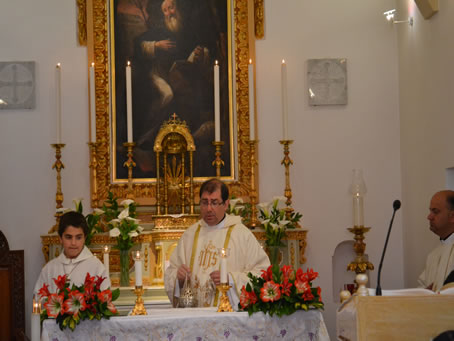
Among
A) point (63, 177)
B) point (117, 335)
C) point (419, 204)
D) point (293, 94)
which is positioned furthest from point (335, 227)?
point (117, 335)

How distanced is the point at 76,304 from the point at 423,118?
4.16 meters

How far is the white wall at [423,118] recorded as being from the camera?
21.7 ft

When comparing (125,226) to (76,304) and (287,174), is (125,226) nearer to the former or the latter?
(287,174)

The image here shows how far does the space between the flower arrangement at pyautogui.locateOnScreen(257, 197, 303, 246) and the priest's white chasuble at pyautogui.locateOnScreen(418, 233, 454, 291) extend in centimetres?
163

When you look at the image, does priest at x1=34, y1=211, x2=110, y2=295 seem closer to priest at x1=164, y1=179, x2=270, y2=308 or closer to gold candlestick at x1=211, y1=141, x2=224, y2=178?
priest at x1=164, y1=179, x2=270, y2=308

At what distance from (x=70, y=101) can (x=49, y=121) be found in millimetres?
301

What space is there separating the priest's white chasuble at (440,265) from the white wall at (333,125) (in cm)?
204

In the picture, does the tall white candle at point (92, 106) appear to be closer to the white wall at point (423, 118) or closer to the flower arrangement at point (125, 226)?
the flower arrangement at point (125, 226)

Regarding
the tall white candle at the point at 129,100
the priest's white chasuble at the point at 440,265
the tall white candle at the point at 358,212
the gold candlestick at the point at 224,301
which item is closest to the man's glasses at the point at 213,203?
the gold candlestick at the point at 224,301

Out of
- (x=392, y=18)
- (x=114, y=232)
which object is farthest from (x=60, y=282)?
(x=392, y=18)

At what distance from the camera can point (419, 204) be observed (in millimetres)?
7406

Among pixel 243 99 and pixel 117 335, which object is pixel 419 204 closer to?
pixel 243 99

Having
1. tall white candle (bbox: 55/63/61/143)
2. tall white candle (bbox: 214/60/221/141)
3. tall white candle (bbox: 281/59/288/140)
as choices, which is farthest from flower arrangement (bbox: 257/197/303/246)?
tall white candle (bbox: 55/63/61/143)

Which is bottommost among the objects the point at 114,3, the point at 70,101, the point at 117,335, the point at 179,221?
the point at 117,335
